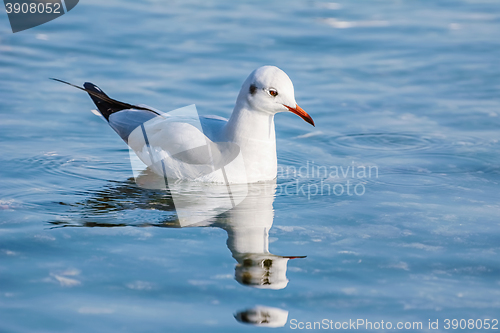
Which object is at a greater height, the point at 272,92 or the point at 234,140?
the point at 272,92

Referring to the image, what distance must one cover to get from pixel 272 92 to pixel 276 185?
2.50 feet

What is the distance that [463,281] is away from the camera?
409 cm

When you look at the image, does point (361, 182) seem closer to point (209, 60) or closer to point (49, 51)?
point (209, 60)

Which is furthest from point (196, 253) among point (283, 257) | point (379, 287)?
point (379, 287)

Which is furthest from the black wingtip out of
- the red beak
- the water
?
the red beak

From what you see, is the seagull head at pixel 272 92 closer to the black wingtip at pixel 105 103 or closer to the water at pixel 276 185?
the water at pixel 276 185

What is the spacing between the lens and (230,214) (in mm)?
5062

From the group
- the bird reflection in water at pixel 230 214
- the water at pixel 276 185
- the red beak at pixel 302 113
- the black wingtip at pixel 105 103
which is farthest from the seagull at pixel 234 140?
the black wingtip at pixel 105 103

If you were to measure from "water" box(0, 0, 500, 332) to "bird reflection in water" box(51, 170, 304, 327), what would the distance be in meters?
0.02

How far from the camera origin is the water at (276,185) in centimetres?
383

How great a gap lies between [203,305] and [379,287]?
1.00 metres

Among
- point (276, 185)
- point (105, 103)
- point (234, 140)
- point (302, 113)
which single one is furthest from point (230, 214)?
point (105, 103)

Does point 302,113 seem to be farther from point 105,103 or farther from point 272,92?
point 105,103

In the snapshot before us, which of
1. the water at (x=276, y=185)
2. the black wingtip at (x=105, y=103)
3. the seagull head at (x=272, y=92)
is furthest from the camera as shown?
the black wingtip at (x=105, y=103)
